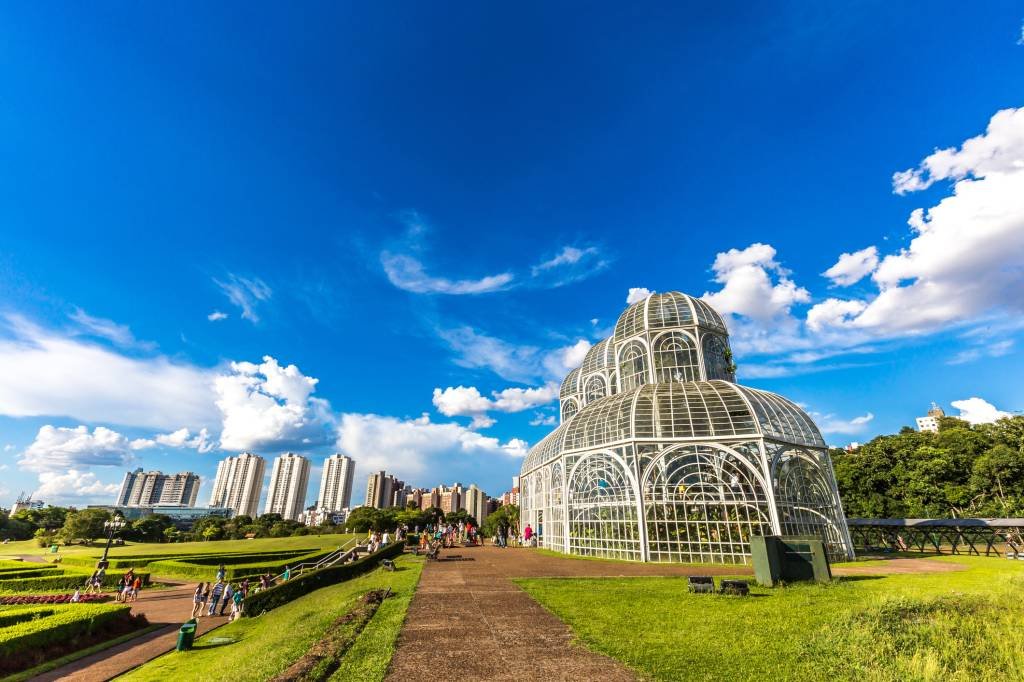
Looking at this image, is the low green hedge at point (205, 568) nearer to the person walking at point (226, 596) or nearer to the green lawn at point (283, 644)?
the person walking at point (226, 596)

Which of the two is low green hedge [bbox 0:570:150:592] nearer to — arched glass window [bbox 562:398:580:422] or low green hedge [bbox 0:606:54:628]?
low green hedge [bbox 0:606:54:628]

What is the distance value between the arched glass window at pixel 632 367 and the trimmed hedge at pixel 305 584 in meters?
25.0

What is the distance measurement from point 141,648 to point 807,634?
23.0 metres

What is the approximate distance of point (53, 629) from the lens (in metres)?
15.5

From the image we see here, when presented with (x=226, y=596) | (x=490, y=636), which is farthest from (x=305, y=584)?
(x=490, y=636)

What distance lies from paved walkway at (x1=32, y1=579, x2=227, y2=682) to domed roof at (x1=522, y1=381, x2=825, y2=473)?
78.3ft

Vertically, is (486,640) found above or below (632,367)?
below

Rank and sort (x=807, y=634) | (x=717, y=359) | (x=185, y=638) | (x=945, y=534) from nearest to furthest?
1. (x=807, y=634)
2. (x=185, y=638)
3. (x=945, y=534)
4. (x=717, y=359)

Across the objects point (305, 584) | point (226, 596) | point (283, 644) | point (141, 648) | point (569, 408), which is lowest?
point (141, 648)

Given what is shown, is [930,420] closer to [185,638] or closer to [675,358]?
[675,358]

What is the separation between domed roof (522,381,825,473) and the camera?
2647cm

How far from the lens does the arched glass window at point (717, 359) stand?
36938mm

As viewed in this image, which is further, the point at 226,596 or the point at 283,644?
the point at 226,596

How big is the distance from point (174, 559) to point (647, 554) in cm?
4026
